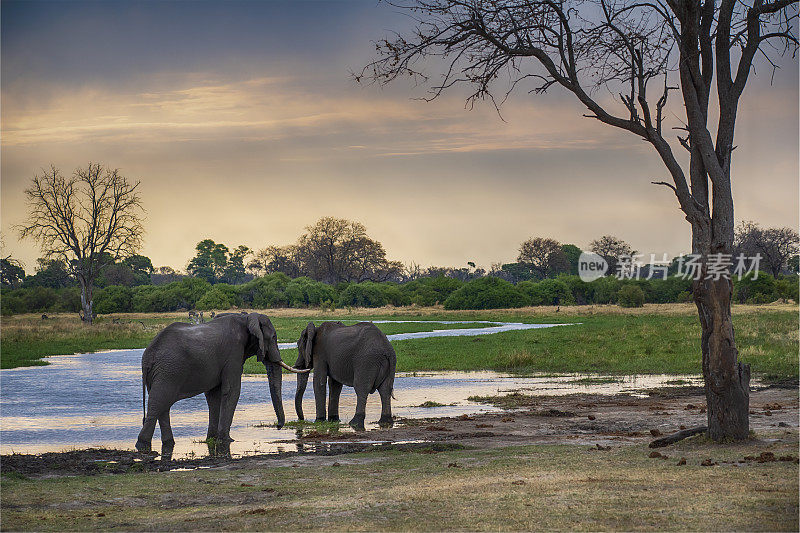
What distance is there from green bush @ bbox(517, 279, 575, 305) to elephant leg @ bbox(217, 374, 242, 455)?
94392mm

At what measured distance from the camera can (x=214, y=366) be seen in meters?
15.1

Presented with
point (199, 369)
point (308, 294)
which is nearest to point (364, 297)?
point (308, 294)

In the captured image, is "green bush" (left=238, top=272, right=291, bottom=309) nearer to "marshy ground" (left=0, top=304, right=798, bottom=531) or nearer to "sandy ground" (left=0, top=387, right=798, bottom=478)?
"sandy ground" (left=0, top=387, right=798, bottom=478)

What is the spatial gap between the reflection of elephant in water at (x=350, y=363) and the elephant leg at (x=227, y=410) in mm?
2654

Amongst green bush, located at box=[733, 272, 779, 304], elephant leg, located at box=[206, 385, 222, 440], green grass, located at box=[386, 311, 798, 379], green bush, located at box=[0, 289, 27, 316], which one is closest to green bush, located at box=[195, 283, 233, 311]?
green bush, located at box=[0, 289, 27, 316]

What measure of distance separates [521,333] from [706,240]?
111ft

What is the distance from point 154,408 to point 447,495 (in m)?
6.60

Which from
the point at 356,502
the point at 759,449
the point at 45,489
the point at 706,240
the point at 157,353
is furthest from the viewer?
the point at 157,353

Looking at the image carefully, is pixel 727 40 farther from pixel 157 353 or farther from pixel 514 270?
pixel 514 270

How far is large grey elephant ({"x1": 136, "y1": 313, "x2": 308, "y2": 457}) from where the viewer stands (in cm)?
1427

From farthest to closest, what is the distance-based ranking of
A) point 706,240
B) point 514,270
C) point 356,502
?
point 514,270 → point 706,240 → point 356,502

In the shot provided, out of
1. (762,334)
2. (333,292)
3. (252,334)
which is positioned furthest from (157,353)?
(333,292)

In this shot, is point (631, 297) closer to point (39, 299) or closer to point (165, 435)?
point (39, 299)

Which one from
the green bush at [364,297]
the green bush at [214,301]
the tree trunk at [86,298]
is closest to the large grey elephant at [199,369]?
the tree trunk at [86,298]
